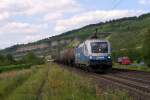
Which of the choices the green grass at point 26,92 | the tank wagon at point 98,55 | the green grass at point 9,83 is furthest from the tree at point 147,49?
the green grass at point 26,92

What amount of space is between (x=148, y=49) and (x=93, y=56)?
35.6ft

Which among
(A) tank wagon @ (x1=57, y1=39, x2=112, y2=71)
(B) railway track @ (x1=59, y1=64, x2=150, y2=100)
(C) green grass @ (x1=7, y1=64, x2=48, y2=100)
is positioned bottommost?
(C) green grass @ (x1=7, y1=64, x2=48, y2=100)

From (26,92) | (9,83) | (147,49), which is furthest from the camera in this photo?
(147,49)

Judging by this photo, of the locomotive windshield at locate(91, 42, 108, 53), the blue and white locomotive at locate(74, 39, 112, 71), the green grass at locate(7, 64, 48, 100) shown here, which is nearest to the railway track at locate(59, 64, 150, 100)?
the green grass at locate(7, 64, 48, 100)

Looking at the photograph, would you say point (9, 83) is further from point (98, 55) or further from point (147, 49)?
point (147, 49)

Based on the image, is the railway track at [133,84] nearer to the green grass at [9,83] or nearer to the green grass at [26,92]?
the green grass at [26,92]

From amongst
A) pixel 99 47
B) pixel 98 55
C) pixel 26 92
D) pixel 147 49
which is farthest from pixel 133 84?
pixel 147 49

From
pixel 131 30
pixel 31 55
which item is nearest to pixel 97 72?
pixel 31 55

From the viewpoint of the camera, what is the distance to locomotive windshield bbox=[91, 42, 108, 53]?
40.3m

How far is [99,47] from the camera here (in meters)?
40.4

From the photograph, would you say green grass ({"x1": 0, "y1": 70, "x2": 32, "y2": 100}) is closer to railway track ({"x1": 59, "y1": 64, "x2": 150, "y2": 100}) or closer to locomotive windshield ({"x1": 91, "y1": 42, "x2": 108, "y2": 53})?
railway track ({"x1": 59, "y1": 64, "x2": 150, "y2": 100})

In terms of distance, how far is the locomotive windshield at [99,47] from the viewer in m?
40.3

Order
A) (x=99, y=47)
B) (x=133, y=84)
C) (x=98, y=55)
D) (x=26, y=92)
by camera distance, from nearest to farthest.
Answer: (x=26, y=92), (x=133, y=84), (x=98, y=55), (x=99, y=47)

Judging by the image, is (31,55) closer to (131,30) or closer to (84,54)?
(131,30)
